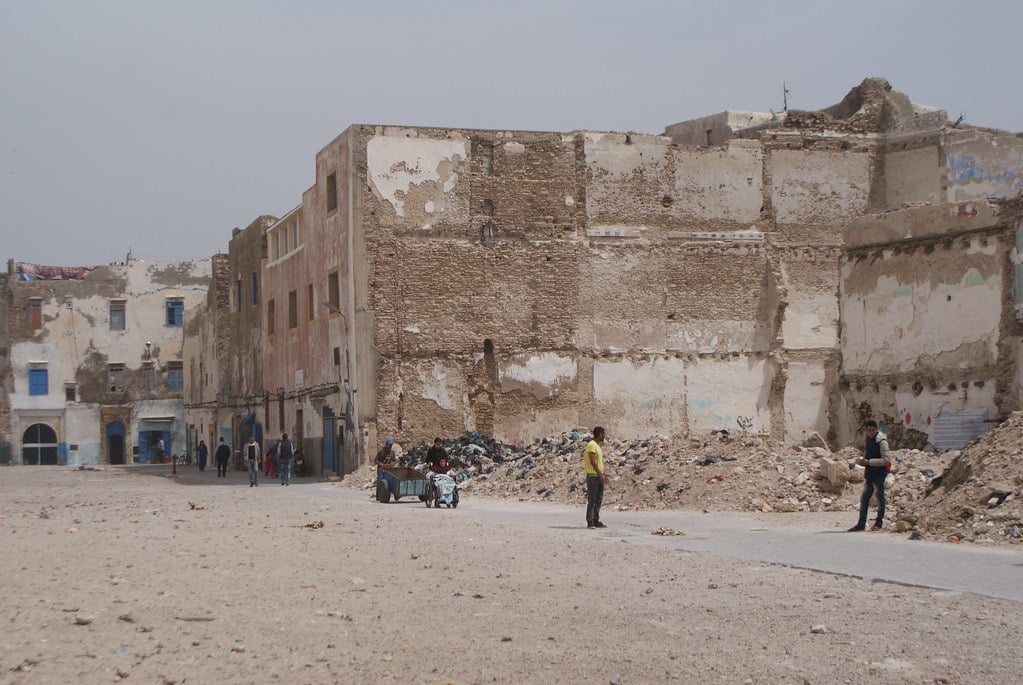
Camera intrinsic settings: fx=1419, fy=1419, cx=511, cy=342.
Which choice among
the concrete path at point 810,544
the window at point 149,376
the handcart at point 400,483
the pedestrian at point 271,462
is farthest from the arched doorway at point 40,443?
the concrete path at point 810,544

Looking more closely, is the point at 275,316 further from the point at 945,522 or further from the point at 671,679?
the point at 671,679

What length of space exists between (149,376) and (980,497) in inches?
2282

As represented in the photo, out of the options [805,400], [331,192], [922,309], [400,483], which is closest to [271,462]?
[331,192]

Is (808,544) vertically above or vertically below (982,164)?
below

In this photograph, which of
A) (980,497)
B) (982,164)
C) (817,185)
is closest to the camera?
(980,497)

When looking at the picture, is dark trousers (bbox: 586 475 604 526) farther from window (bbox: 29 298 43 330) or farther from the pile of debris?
window (bbox: 29 298 43 330)

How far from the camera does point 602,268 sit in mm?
36688

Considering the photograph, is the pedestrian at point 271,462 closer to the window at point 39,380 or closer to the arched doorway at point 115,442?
the arched doorway at point 115,442

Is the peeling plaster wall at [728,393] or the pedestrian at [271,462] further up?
the peeling plaster wall at [728,393]

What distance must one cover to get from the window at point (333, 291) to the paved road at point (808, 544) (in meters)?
15.2

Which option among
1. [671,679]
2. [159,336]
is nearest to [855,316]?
[671,679]

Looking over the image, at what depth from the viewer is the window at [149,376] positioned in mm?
68688

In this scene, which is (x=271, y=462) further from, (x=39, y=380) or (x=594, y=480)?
(x=39, y=380)

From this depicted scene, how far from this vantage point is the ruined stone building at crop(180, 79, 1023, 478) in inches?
1394
